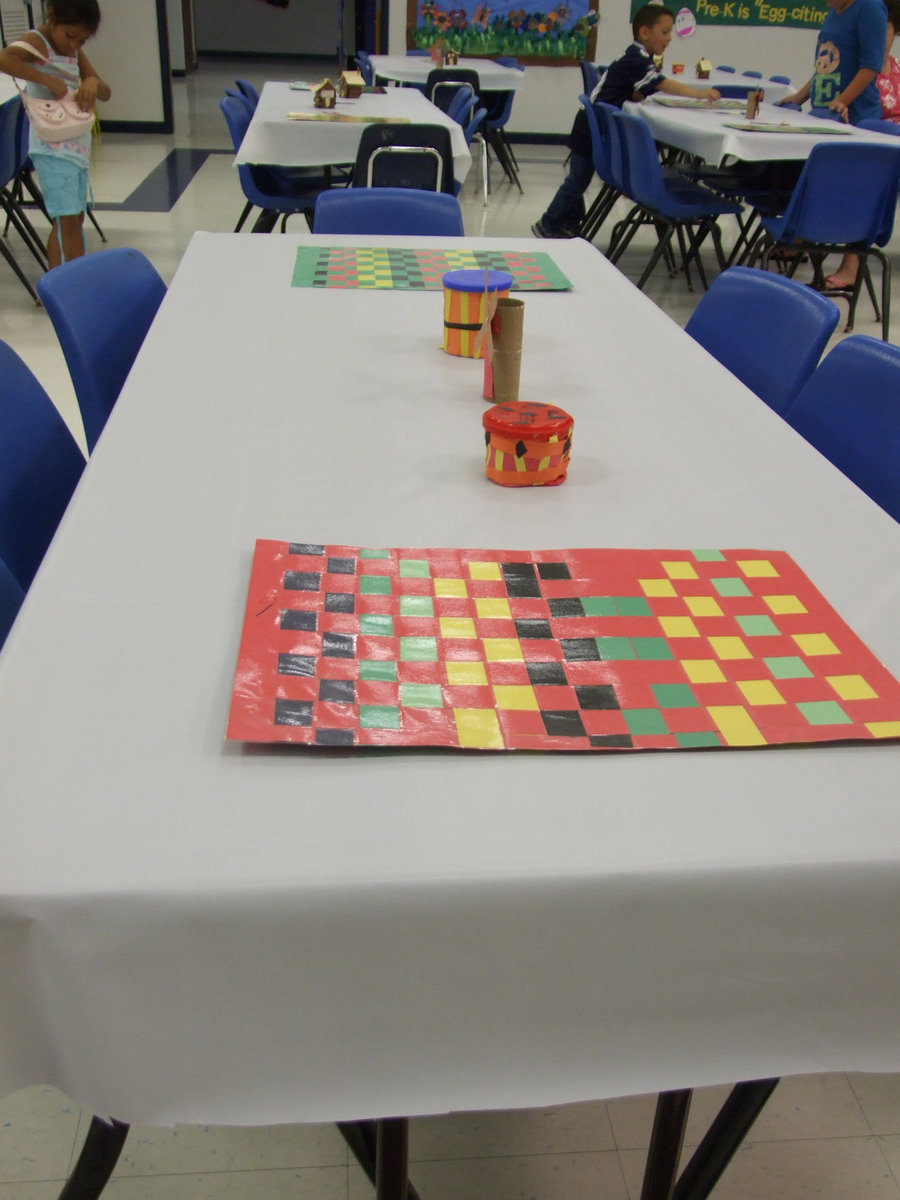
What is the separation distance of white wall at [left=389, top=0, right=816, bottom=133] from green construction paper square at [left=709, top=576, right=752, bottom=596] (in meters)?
8.38

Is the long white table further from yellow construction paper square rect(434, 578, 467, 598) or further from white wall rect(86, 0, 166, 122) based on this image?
white wall rect(86, 0, 166, 122)

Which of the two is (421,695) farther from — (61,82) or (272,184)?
(272,184)

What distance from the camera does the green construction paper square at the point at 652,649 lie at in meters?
0.88

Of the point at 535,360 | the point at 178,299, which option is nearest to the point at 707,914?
the point at 535,360

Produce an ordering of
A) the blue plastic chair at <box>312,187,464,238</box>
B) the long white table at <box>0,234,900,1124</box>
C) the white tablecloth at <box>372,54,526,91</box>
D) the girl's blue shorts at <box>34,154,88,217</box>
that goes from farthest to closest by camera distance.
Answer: the white tablecloth at <box>372,54,526,91</box> → the girl's blue shorts at <box>34,154,88,217</box> → the blue plastic chair at <box>312,187,464,238</box> → the long white table at <box>0,234,900,1124</box>

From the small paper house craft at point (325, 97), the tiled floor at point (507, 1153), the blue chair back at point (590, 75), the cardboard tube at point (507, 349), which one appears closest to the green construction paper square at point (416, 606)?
the cardboard tube at point (507, 349)

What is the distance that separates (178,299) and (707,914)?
1539 mm

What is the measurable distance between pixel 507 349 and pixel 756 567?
55cm

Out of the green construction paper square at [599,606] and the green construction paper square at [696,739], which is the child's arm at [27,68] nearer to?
the green construction paper square at [599,606]

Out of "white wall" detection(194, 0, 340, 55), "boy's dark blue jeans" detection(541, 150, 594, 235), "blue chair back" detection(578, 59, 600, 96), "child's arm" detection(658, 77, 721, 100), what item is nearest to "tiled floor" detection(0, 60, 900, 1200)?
"boy's dark blue jeans" detection(541, 150, 594, 235)

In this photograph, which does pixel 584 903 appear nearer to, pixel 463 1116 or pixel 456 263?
pixel 463 1116

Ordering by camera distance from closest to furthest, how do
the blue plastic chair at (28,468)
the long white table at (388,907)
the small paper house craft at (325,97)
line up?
the long white table at (388,907) → the blue plastic chair at (28,468) → the small paper house craft at (325,97)

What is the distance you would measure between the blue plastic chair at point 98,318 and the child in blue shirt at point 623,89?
3.86 meters

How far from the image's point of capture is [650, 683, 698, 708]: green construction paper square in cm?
82
